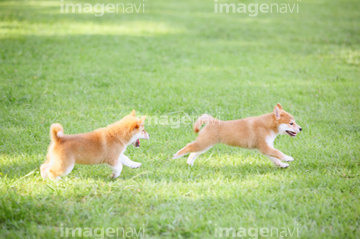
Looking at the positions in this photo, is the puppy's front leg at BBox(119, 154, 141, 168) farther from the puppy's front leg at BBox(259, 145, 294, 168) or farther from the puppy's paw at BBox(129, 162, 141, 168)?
the puppy's front leg at BBox(259, 145, 294, 168)

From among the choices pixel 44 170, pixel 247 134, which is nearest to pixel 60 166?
pixel 44 170

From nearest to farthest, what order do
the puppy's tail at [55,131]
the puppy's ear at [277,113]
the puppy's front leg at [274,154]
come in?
1. the puppy's tail at [55,131]
2. the puppy's front leg at [274,154]
3. the puppy's ear at [277,113]

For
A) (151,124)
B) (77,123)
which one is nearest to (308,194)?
(151,124)

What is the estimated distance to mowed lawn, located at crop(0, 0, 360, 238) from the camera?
3.74m

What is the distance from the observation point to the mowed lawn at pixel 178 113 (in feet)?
12.3

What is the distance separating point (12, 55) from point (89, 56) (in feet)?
6.44

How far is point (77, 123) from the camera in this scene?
5898 mm

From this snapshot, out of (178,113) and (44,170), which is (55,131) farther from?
(178,113)

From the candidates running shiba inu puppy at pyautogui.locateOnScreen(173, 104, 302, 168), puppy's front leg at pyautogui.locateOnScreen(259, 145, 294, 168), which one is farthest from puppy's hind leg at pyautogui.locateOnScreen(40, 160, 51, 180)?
puppy's front leg at pyautogui.locateOnScreen(259, 145, 294, 168)

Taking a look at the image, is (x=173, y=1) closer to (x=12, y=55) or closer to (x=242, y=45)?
(x=242, y=45)

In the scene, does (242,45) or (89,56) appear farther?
(242,45)

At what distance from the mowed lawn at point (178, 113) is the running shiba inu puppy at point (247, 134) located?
282mm

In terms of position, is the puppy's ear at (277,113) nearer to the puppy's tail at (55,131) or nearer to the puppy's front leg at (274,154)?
the puppy's front leg at (274,154)

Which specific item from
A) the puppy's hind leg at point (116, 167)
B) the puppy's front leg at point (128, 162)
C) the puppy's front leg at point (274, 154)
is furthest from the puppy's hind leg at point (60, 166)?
the puppy's front leg at point (274, 154)
